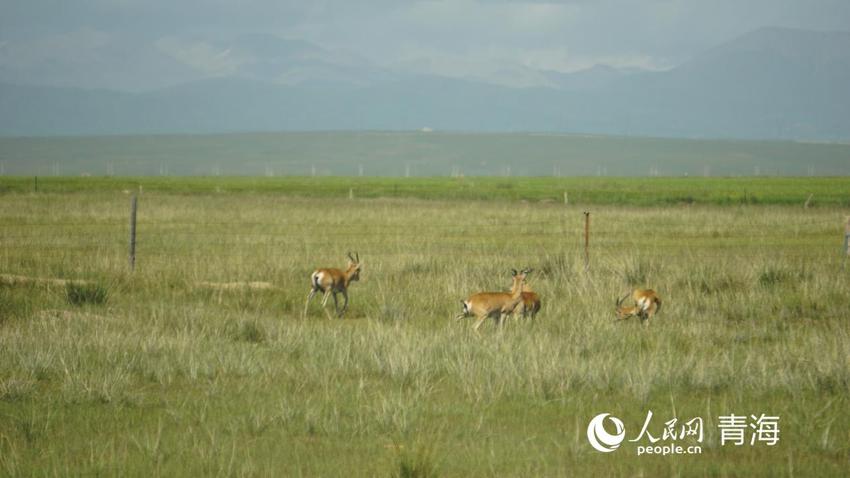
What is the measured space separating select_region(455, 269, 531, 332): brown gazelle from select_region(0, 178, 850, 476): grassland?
32cm

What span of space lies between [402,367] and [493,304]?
3.31 m

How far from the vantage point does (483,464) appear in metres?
8.87

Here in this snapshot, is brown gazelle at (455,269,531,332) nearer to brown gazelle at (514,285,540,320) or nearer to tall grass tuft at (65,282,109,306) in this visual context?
brown gazelle at (514,285,540,320)

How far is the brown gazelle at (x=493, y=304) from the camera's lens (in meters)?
15.3

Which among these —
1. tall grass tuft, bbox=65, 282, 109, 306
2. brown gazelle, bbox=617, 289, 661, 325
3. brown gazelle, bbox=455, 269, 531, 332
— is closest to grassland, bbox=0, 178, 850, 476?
tall grass tuft, bbox=65, 282, 109, 306

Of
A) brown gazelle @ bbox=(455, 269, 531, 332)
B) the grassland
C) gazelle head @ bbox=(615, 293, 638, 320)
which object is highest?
brown gazelle @ bbox=(455, 269, 531, 332)

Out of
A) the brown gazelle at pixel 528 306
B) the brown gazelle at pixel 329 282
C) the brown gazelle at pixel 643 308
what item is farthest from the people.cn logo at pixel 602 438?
the brown gazelle at pixel 329 282

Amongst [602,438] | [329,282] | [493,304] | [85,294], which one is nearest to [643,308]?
[493,304]

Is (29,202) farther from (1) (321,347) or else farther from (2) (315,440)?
(2) (315,440)

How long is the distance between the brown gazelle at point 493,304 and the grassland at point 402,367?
319mm

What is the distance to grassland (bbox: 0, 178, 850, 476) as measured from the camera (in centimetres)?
912

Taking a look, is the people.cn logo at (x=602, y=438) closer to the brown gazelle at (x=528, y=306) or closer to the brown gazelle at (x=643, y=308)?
the brown gazelle at (x=528, y=306)

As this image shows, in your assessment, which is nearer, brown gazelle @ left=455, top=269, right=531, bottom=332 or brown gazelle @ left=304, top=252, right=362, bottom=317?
brown gazelle @ left=455, top=269, right=531, bottom=332

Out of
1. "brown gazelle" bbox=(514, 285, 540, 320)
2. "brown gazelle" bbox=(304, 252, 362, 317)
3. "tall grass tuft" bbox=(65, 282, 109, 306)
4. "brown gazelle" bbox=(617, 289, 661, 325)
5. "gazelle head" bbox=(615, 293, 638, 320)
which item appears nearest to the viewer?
"brown gazelle" bbox=(514, 285, 540, 320)
